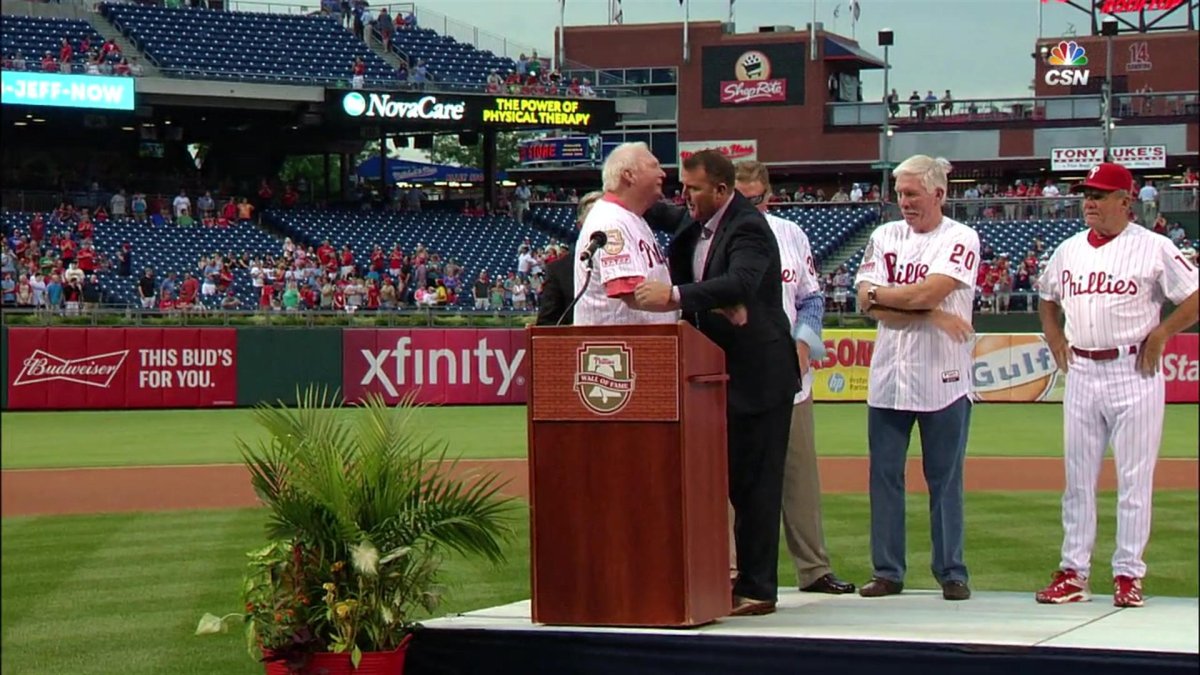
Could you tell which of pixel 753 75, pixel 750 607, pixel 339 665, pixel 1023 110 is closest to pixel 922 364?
pixel 750 607

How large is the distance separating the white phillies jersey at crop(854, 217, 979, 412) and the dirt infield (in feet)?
21.6

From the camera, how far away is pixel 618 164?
230 inches

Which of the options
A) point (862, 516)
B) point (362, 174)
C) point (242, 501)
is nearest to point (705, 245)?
point (862, 516)

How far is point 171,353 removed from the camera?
25812mm

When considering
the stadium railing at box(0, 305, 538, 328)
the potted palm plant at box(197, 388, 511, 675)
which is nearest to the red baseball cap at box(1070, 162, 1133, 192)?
the potted palm plant at box(197, 388, 511, 675)

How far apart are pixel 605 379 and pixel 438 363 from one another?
A: 22153 mm

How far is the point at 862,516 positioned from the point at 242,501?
17.6ft

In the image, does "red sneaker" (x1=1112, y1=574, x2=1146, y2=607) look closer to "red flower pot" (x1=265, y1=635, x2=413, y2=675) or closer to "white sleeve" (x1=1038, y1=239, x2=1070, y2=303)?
"white sleeve" (x1=1038, y1=239, x2=1070, y2=303)

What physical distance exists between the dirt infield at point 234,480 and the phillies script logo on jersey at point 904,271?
21.7 feet

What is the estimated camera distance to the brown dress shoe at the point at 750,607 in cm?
590

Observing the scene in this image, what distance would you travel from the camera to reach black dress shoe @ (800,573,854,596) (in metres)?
6.95

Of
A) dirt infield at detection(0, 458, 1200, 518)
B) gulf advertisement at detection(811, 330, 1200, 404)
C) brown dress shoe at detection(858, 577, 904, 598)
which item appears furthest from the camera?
gulf advertisement at detection(811, 330, 1200, 404)

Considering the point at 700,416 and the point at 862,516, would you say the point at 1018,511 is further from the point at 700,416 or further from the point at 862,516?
the point at 700,416

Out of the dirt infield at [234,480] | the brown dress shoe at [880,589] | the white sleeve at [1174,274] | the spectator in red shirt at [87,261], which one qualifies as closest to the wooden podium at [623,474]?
the brown dress shoe at [880,589]
